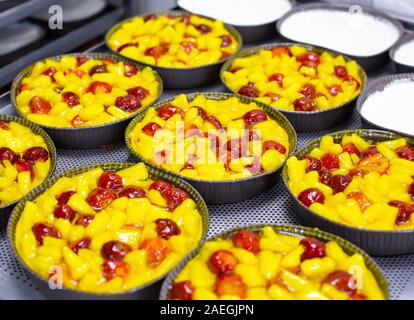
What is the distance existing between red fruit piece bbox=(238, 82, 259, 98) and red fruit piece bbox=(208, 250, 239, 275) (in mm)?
1058

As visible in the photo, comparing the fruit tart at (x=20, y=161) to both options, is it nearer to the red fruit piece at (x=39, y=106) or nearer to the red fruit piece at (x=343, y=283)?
the red fruit piece at (x=39, y=106)

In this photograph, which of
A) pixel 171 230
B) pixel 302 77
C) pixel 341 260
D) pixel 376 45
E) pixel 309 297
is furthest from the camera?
pixel 376 45

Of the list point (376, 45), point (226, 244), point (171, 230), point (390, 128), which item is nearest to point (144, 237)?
point (171, 230)

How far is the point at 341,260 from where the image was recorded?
1.87 m

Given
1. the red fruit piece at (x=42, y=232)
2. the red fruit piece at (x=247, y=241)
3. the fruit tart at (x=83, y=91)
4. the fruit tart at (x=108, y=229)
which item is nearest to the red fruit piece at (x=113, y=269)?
the fruit tart at (x=108, y=229)

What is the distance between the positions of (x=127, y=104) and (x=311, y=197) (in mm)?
956

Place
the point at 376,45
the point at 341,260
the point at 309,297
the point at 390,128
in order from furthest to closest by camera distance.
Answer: the point at 376,45 → the point at 390,128 → the point at 341,260 → the point at 309,297

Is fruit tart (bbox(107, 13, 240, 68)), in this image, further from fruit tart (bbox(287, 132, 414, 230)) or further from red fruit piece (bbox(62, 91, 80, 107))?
fruit tart (bbox(287, 132, 414, 230))

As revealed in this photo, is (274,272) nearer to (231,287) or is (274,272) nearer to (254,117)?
(231,287)

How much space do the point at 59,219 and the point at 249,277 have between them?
0.68m

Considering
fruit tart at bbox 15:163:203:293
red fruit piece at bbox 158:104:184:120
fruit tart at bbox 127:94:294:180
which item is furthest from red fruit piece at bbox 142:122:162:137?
fruit tart at bbox 15:163:203:293

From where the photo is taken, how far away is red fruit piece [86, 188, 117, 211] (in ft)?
6.91

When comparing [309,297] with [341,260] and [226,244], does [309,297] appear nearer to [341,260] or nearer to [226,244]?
[341,260]

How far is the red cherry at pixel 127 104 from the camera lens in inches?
104
